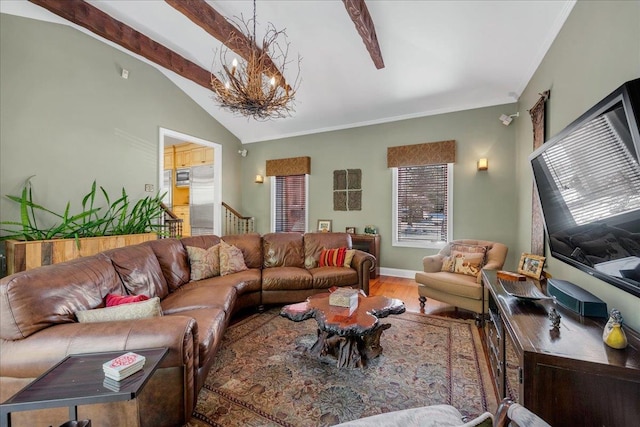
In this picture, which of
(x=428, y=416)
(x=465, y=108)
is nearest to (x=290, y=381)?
(x=428, y=416)

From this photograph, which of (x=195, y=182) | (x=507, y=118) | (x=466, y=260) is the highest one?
(x=507, y=118)

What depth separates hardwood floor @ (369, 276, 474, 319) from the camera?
10.4 feet

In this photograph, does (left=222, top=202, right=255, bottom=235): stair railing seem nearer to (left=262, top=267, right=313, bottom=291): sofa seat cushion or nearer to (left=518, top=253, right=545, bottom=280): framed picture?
(left=262, top=267, right=313, bottom=291): sofa seat cushion

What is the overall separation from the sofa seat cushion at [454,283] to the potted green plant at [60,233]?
12.7 feet

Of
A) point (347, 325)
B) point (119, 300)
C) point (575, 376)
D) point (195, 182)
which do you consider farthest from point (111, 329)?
point (195, 182)

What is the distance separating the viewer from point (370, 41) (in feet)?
9.80

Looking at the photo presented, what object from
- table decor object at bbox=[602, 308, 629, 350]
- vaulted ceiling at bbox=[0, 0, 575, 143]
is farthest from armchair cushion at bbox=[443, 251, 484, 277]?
vaulted ceiling at bbox=[0, 0, 575, 143]

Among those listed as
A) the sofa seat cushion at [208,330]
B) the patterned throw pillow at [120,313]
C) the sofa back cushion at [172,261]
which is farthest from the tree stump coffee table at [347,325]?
the sofa back cushion at [172,261]

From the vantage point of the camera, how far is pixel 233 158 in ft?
20.4

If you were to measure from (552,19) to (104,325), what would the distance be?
13.9 ft

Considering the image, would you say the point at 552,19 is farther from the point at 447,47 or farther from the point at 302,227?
the point at 302,227

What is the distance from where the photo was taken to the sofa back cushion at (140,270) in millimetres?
2170

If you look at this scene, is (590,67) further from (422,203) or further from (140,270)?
(140,270)

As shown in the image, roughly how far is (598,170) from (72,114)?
5.49 m
